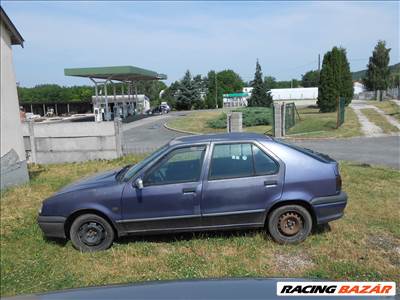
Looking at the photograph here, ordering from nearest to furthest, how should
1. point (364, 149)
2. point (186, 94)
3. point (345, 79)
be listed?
point (364, 149), point (345, 79), point (186, 94)

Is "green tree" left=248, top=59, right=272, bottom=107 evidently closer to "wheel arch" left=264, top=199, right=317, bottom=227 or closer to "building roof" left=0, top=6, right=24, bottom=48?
"building roof" left=0, top=6, right=24, bottom=48

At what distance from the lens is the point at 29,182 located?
349 inches

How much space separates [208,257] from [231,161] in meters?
1.26

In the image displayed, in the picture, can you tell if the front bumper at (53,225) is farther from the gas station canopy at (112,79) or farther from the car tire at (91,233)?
the gas station canopy at (112,79)

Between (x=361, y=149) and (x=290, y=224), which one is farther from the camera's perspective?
(x=361, y=149)

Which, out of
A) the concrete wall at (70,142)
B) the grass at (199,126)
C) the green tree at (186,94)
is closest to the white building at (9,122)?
the concrete wall at (70,142)

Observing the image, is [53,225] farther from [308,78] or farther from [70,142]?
[308,78]

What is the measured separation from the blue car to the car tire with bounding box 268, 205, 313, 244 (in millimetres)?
13

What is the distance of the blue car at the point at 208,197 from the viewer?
4531 mm

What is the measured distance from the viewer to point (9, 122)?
27.7ft

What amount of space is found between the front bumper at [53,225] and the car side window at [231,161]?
2083 mm

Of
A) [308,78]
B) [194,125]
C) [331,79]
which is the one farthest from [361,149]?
[308,78]

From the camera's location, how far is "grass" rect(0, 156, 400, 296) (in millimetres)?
3938

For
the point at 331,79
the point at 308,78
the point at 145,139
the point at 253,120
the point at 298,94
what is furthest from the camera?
the point at 308,78
